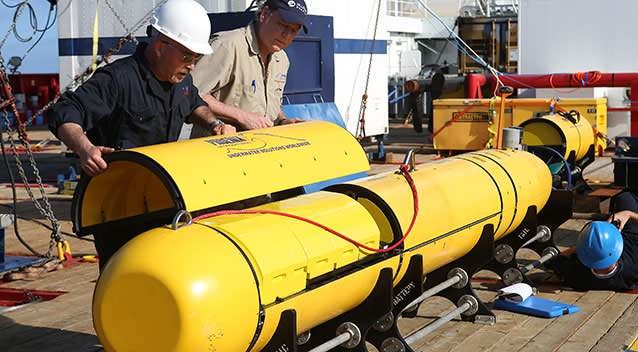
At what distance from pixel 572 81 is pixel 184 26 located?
10.6 m

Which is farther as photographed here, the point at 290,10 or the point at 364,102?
the point at 364,102

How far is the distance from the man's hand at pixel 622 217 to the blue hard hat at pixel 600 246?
15.4 inches

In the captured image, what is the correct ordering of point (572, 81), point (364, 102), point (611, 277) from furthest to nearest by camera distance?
1. point (364, 102)
2. point (572, 81)
3. point (611, 277)

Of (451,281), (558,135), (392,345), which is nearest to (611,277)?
(451,281)

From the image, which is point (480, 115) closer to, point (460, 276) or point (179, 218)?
point (460, 276)

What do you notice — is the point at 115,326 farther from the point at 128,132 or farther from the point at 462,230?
the point at 462,230

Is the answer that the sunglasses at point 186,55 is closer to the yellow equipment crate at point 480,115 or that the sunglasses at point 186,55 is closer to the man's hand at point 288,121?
the man's hand at point 288,121

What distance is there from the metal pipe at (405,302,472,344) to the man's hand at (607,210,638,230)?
1.58 metres

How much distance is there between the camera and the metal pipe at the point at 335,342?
4090 mm

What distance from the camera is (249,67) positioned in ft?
17.1

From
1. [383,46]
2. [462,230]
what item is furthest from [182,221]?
[383,46]

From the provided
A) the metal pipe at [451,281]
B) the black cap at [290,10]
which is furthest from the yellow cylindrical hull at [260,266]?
the black cap at [290,10]

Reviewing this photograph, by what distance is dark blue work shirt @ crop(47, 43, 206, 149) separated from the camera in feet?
13.2

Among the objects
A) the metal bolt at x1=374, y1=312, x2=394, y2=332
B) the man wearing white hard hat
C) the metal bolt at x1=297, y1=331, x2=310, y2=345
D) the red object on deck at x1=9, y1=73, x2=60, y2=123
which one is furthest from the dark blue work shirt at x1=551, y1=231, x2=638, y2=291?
the red object on deck at x1=9, y1=73, x2=60, y2=123
